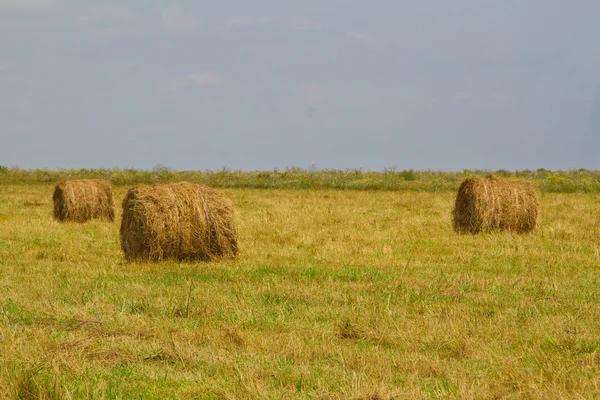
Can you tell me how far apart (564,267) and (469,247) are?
9.13 ft

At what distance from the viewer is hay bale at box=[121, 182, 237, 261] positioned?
12.9 m

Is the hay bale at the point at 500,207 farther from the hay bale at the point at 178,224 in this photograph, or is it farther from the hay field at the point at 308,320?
the hay bale at the point at 178,224

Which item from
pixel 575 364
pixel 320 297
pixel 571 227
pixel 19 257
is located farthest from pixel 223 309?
pixel 571 227

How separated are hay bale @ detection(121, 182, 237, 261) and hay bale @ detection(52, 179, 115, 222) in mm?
7518

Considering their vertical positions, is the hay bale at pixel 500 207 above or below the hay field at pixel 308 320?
above

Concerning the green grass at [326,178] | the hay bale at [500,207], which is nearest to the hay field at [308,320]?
the hay bale at [500,207]

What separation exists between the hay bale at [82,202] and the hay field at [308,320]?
5.22 meters

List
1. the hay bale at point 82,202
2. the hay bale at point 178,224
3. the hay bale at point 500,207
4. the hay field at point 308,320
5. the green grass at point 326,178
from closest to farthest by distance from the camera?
the hay field at point 308,320 → the hay bale at point 178,224 → the hay bale at point 500,207 → the hay bale at point 82,202 → the green grass at point 326,178

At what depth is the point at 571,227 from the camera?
713 inches

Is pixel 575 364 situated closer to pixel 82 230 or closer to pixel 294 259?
pixel 294 259

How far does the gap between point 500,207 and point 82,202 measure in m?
11.5

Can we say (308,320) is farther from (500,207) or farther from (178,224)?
(500,207)

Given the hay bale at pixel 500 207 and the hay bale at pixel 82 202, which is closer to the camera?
the hay bale at pixel 500 207

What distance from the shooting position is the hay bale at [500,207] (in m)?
17.3
